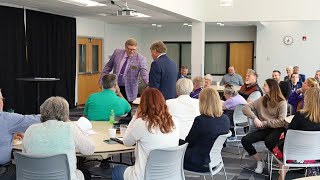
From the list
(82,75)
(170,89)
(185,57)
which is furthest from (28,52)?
(185,57)

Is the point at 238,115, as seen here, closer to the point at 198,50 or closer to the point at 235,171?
the point at 235,171

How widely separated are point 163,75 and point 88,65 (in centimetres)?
813

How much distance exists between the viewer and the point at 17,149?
3.55 meters

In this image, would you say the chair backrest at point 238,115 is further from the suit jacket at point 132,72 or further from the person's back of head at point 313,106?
the person's back of head at point 313,106

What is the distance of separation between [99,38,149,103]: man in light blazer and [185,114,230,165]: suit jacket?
234 cm

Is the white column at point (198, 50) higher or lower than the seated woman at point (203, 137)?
higher

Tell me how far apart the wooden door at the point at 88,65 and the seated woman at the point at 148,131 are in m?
9.60

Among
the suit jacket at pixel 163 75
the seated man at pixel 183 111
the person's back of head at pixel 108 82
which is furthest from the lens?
the suit jacket at pixel 163 75

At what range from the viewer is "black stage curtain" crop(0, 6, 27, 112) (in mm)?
9000

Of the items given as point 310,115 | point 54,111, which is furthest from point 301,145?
point 54,111

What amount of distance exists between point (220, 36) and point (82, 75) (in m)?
5.92

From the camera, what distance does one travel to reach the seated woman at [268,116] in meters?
5.19

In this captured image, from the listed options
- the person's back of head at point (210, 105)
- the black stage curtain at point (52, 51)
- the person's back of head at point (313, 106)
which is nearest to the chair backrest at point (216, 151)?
the person's back of head at point (210, 105)

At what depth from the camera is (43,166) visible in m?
2.99
